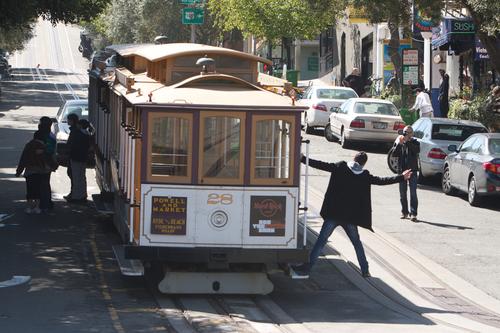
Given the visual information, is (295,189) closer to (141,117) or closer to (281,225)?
(281,225)

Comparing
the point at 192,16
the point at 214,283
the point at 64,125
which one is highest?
the point at 192,16

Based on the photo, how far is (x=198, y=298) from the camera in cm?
1345

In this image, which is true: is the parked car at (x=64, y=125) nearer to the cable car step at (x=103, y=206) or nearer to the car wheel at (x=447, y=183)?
the cable car step at (x=103, y=206)

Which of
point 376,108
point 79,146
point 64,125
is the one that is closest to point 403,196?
point 79,146

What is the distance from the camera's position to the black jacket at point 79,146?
21.2 metres

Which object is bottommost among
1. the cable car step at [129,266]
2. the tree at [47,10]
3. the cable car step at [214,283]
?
the cable car step at [214,283]

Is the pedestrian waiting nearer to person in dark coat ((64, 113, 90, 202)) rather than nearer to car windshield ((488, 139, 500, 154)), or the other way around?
person in dark coat ((64, 113, 90, 202))

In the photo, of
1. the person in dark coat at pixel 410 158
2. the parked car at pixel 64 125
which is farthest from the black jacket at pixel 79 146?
the person in dark coat at pixel 410 158

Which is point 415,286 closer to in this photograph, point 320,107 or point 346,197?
point 346,197

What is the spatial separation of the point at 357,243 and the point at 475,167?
8129mm

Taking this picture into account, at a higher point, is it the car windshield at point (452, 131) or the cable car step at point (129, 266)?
the car windshield at point (452, 131)

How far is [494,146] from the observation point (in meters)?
22.2

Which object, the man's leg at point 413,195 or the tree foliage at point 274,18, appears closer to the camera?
the man's leg at point 413,195

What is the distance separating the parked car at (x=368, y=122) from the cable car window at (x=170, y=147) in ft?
59.8
